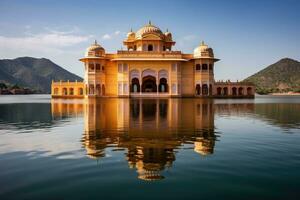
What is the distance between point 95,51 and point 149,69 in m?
8.22

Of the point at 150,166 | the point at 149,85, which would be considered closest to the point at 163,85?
the point at 149,85

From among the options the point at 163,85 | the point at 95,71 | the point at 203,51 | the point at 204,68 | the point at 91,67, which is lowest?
the point at 163,85

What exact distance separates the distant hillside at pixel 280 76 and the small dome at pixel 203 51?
234 feet

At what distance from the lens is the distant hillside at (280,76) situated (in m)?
110

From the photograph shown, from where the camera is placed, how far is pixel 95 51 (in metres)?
42.3

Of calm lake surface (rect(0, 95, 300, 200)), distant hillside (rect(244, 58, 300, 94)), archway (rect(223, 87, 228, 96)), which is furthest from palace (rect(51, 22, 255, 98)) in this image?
distant hillside (rect(244, 58, 300, 94))

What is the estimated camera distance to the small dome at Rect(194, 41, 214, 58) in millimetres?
42562

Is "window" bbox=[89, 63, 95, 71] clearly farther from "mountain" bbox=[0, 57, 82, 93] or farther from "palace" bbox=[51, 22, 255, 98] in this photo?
"mountain" bbox=[0, 57, 82, 93]

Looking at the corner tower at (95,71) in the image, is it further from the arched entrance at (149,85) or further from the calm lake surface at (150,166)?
the calm lake surface at (150,166)

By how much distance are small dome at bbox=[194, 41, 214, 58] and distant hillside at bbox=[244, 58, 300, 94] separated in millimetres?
71380

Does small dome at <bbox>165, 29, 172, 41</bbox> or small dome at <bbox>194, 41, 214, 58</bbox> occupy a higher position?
small dome at <bbox>165, 29, 172, 41</bbox>

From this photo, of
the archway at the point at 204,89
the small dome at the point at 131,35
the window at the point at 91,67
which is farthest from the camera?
the small dome at the point at 131,35

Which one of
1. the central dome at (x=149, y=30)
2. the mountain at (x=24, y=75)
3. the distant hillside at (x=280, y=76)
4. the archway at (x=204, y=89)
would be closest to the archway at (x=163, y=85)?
the archway at (x=204, y=89)

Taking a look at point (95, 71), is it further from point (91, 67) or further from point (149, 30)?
point (149, 30)
